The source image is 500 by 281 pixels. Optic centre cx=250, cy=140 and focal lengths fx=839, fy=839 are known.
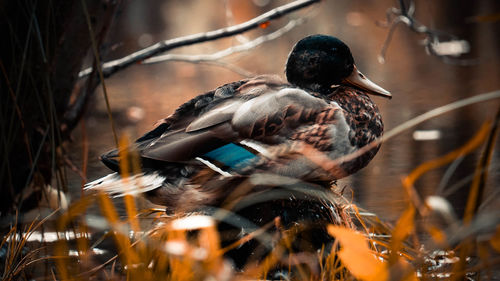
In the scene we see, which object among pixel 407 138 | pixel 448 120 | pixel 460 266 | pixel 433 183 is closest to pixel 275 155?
pixel 460 266

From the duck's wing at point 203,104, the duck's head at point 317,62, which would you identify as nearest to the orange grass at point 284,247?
the duck's wing at point 203,104

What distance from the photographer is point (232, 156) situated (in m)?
2.30

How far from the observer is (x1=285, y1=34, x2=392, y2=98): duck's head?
256cm

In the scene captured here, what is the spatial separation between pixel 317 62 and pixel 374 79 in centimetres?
445

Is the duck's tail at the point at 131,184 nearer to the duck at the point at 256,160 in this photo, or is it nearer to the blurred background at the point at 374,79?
the duck at the point at 256,160

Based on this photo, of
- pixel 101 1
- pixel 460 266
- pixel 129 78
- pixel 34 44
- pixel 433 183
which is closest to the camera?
pixel 460 266

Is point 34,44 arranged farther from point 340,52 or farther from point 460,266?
point 460,266

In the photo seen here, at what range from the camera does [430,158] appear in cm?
445

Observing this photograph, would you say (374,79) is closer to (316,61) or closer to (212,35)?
(212,35)

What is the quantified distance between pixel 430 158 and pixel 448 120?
114cm

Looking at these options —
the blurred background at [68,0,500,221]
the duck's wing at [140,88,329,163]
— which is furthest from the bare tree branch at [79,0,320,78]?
the duck's wing at [140,88,329,163]

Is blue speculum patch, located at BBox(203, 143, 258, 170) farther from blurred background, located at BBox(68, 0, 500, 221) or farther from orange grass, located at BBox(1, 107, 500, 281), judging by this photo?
blurred background, located at BBox(68, 0, 500, 221)

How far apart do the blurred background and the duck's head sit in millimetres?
363

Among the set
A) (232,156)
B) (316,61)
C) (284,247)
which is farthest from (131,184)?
(316,61)
